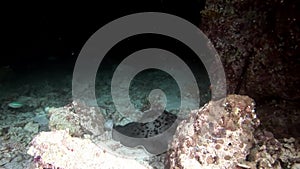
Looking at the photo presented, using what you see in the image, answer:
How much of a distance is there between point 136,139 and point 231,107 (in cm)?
138

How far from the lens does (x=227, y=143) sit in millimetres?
2254

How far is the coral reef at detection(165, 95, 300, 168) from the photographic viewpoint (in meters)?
2.24

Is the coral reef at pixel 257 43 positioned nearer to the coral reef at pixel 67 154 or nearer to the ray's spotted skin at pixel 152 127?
the ray's spotted skin at pixel 152 127

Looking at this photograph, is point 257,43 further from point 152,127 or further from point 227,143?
point 152,127

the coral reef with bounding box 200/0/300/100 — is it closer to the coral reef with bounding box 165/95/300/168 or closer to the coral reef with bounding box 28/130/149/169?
the coral reef with bounding box 165/95/300/168

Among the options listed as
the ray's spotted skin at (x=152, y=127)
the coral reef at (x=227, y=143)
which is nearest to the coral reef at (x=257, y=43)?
the coral reef at (x=227, y=143)

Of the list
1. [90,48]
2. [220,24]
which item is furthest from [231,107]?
[90,48]

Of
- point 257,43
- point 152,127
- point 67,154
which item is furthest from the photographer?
point 152,127

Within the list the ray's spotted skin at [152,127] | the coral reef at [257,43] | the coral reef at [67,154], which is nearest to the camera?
the coral reef at [67,154]

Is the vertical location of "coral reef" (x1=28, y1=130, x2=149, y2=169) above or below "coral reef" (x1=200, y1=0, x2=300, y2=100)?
below

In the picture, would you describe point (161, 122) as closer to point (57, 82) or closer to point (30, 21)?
point (57, 82)

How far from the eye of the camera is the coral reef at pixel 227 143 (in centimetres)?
224

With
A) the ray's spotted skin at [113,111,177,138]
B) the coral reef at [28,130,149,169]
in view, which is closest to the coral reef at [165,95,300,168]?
the coral reef at [28,130,149,169]

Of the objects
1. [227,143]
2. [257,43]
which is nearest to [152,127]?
[227,143]
